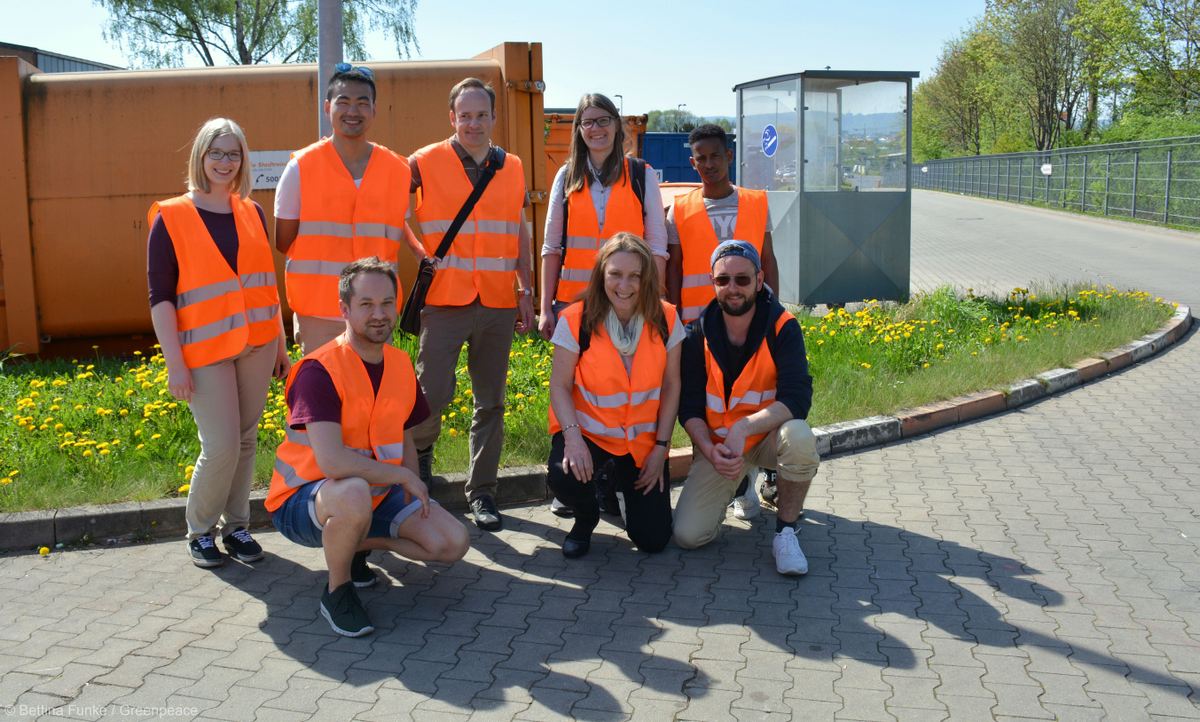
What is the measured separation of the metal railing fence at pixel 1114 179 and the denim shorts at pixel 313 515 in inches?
866

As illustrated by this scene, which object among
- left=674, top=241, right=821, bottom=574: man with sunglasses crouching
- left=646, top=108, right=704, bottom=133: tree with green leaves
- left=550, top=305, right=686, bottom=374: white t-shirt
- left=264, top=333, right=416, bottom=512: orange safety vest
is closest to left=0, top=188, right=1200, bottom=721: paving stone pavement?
left=674, top=241, right=821, bottom=574: man with sunglasses crouching

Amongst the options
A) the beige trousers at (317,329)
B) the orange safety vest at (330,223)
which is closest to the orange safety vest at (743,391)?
the orange safety vest at (330,223)

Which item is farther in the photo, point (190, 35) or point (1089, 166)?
point (190, 35)

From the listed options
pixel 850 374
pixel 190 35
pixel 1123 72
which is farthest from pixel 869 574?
pixel 1123 72

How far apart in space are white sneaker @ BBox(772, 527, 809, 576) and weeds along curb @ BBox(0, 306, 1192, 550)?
1382 mm

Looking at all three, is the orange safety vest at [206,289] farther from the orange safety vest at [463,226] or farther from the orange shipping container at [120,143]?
→ the orange shipping container at [120,143]

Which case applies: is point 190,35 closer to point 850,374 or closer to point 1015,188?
point 1015,188

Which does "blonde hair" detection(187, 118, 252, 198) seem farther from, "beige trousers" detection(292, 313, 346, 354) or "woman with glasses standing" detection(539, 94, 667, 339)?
"woman with glasses standing" detection(539, 94, 667, 339)

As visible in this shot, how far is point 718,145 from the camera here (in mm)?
5398

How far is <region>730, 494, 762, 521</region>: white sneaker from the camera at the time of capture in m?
5.43

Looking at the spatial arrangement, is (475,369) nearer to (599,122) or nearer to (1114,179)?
(599,122)

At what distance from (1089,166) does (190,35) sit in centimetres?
2527

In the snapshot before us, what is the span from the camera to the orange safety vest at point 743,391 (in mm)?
4910

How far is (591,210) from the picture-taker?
5.38m
